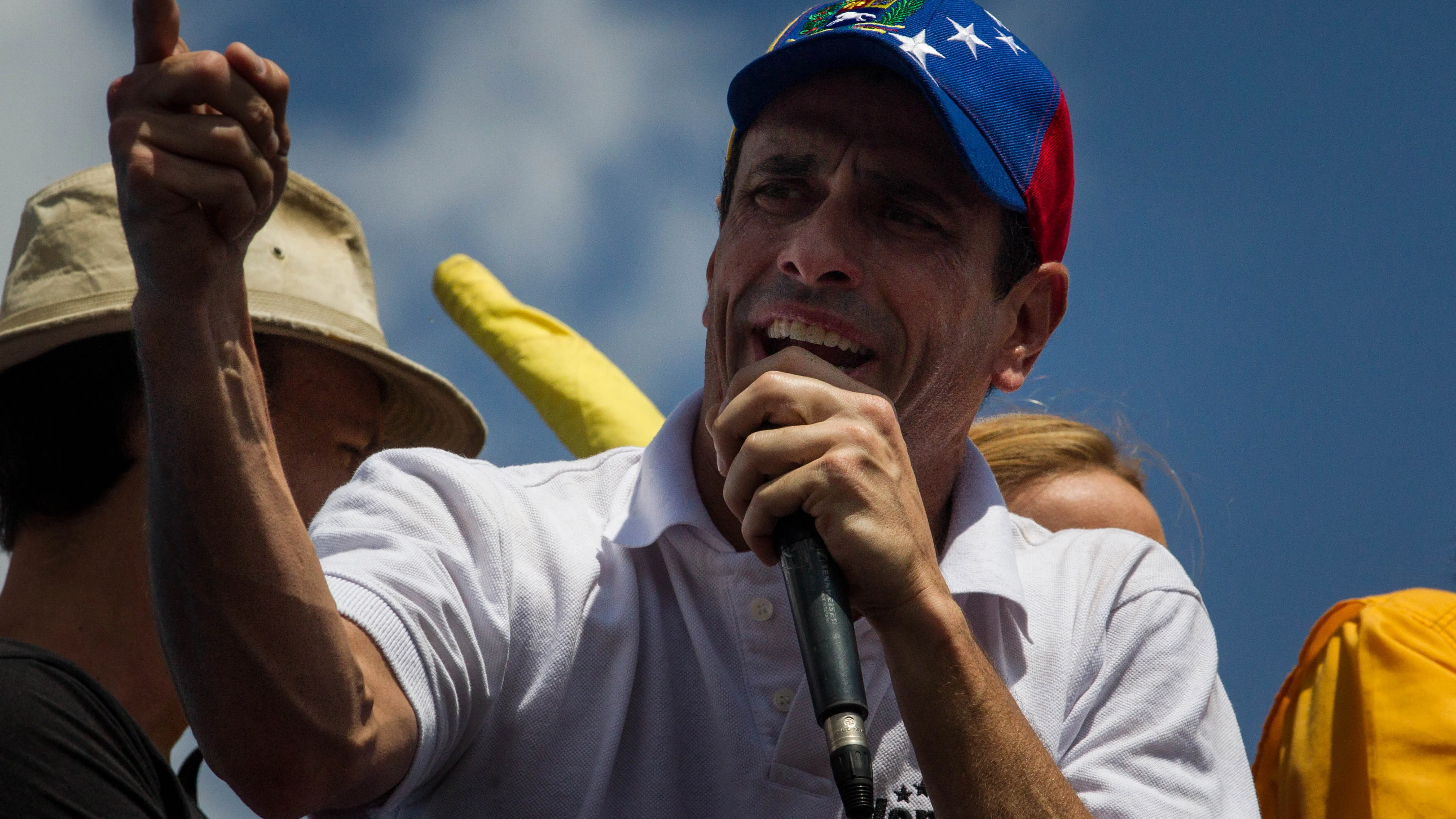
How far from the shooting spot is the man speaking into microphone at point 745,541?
1.50 meters

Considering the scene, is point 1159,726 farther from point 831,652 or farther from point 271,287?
point 271,287

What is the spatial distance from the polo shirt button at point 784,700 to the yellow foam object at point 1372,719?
113cm

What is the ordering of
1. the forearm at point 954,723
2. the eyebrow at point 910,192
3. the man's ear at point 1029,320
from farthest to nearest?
the man's ear at point 1029,320
the eyebrow at point 910,192
the forearm at point 954,723

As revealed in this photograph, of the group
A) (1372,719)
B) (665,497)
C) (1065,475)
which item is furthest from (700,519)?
(1065,475)

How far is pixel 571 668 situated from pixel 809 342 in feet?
2.12

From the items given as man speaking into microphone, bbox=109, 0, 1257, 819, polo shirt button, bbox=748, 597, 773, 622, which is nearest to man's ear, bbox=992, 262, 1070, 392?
man speaking into microphone, bbox=109, 0, 1257, 819

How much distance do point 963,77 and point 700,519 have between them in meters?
0.92

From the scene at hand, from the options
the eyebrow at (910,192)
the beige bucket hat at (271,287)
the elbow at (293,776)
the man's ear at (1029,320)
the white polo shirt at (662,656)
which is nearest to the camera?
the elbow at (293,776)

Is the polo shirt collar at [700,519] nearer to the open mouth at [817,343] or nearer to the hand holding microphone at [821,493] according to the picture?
the open mouth at [817,343]

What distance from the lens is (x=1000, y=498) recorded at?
2.67 meters

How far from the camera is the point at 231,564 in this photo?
4.88 feet

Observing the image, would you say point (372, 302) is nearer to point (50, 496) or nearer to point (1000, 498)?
point (50, 496)

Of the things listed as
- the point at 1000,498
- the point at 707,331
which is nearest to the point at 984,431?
the point at 1000,498

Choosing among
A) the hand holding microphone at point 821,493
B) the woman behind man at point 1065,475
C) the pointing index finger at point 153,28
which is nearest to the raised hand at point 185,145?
the pointing index finger at point 153,28
